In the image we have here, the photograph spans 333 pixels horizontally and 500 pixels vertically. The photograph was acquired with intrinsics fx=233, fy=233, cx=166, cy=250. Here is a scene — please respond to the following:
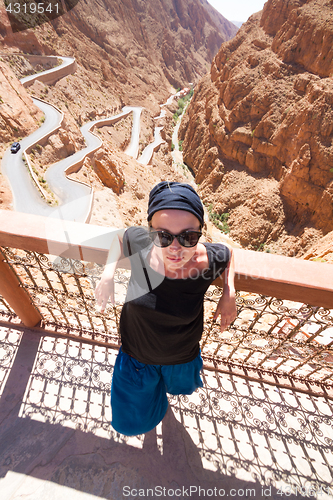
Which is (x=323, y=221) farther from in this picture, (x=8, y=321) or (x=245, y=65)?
(x=8, y=321)

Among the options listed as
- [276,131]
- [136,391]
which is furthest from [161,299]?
[276,131]

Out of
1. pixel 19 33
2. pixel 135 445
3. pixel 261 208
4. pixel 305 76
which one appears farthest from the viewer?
pixel 19 33

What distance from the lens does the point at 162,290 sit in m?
1.18

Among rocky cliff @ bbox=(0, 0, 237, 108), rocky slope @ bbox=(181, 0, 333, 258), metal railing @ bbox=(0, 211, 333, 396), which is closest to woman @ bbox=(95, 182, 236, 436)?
metal railing @ bbox=(0, 211, 333, 396)

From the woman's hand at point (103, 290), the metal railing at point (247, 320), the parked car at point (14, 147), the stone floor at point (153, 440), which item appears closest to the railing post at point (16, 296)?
the metal railing at point (247, 320)

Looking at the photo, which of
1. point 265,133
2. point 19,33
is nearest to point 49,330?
point 265,133

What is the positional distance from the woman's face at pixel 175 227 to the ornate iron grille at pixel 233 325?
1.45 ft

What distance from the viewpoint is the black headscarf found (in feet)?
3.50

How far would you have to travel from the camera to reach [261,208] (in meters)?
17.2

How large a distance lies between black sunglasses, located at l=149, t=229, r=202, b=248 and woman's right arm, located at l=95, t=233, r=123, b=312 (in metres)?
0.26

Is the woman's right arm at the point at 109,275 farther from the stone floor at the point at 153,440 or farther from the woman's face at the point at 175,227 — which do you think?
the stone floor at the point at 153,440

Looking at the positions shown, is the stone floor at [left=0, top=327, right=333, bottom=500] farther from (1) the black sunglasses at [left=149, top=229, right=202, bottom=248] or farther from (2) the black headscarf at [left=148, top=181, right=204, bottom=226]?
(2) the black headscarf at [left=148, top=181, right=204, bottom=226]

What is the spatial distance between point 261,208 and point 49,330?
56.9ft

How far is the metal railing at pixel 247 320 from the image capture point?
4.31 feet
